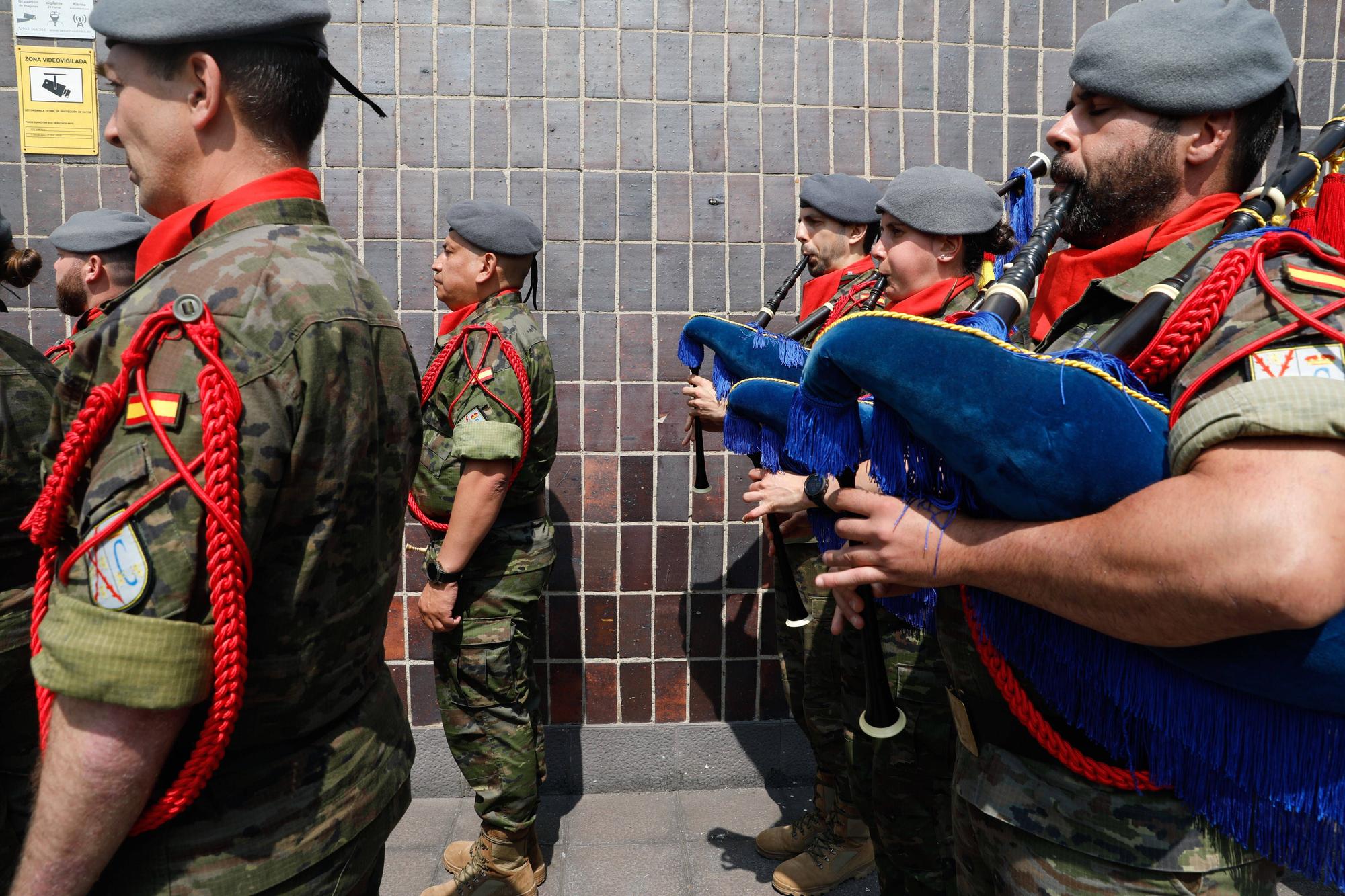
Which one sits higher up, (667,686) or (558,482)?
(558,482)

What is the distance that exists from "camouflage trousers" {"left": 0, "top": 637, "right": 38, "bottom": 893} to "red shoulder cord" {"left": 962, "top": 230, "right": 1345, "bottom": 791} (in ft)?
6.90

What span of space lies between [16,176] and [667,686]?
11.1ft

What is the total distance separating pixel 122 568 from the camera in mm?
1092

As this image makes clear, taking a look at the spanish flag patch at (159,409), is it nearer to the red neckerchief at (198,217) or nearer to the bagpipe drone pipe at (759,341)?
the red neckerchief at (198,217)

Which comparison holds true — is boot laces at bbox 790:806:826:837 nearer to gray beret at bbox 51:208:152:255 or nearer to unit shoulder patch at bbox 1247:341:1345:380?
unit shoulder patch at bbox 1247:341:1345:380

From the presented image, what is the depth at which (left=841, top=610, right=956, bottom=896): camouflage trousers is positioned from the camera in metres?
2.53

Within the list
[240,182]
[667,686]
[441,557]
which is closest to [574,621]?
[667,686]

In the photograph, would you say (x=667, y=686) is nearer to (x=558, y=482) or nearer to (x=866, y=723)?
(x=558, y=482)

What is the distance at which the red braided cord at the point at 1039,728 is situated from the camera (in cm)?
134

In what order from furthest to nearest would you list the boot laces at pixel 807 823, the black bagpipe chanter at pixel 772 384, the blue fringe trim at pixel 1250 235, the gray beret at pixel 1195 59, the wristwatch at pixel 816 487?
the boot laces at pixel 807 823 < the wristwatch at pixel 816 487 < the black bagpipe chanter at pixel 772 384 < the gray beret at pixel 1195 59 < the blue fringe trim at pixel 1250 235

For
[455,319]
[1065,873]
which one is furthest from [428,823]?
[1065,873]

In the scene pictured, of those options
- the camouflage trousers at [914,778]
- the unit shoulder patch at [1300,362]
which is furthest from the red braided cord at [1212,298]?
the camouflage trousers at [914,778]

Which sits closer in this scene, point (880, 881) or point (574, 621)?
point (880, 881)

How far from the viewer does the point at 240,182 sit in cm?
137
